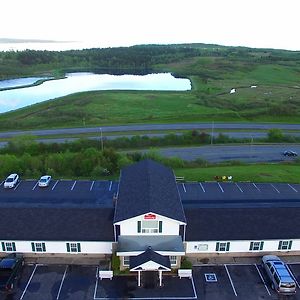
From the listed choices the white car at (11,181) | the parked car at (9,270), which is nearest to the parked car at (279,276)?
the parked car at (9,270)

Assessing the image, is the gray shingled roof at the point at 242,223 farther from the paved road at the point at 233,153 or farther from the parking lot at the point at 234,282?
the paved road at the point at 233,153

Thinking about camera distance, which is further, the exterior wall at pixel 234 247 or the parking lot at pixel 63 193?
the parking lot at pixel 63 193

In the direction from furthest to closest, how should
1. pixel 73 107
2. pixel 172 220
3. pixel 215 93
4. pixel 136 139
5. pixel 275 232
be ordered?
pixel 215 93
pixel 73 107
pixel 136 139
pixel 275 232
pixel 172 220

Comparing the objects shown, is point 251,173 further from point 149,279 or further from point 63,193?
point 149,279

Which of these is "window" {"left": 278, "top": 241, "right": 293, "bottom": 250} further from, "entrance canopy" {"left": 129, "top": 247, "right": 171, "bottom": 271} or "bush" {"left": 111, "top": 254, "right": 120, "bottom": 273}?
"bush" {"left": 111, "top": 254, "right": 120, "bottom": 273}

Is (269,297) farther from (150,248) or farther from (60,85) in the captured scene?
(60,85)

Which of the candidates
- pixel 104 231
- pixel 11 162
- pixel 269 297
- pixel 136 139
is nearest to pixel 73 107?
pixel 136 139

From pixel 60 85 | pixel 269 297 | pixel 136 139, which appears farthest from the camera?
pixel 60 85
